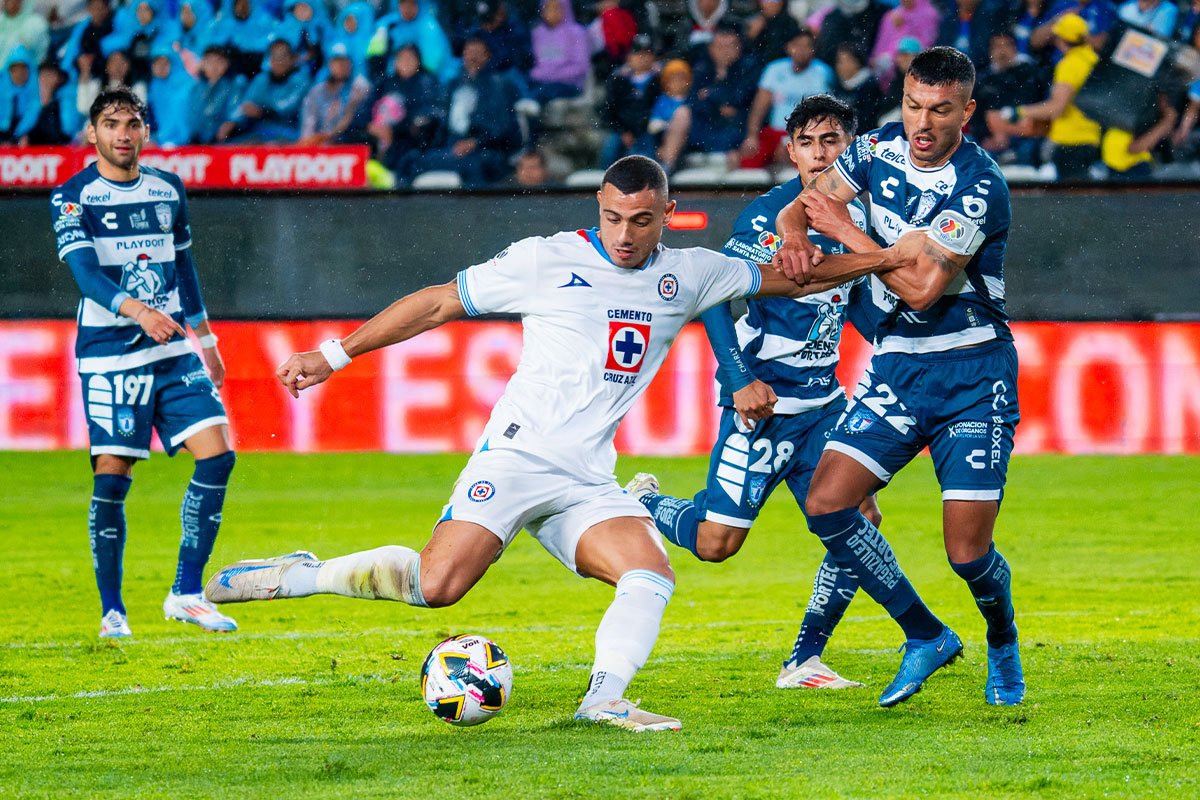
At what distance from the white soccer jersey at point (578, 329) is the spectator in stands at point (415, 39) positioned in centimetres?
976

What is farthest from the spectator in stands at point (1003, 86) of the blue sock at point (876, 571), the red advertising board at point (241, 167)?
the blue sock at point (876, 571)

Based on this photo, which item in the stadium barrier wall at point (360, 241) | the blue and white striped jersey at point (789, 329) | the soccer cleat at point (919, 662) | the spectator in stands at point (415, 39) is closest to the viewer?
the soccer cleat at point (919, 662)

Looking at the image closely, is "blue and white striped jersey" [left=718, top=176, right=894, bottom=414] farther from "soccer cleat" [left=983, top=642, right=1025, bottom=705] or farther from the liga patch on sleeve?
"soccer cleat" [left=983, top=642, right=1025, bottom=705]

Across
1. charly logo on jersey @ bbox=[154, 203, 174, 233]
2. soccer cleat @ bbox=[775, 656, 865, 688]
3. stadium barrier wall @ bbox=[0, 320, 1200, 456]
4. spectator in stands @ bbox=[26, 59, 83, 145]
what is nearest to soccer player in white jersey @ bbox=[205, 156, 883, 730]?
soccer cleat @ bbox=[775, 656, 865, 688]

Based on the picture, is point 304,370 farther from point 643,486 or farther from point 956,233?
point 643,486

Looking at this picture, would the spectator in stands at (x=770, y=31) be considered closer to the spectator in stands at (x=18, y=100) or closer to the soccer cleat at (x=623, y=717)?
the spectator in stands at (x=18, y=100)

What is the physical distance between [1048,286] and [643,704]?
337 inches

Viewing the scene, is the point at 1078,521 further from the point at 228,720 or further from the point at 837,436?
the point at 228,720

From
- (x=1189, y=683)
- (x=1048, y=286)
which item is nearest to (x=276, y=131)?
(x=1048, y=286)

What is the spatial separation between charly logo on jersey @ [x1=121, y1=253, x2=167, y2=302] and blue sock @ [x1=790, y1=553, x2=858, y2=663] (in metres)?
3.59

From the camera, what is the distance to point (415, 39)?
14.5 meters

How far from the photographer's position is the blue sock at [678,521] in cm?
623

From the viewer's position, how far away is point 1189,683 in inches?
214

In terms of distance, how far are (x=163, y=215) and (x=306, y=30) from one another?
803cm
